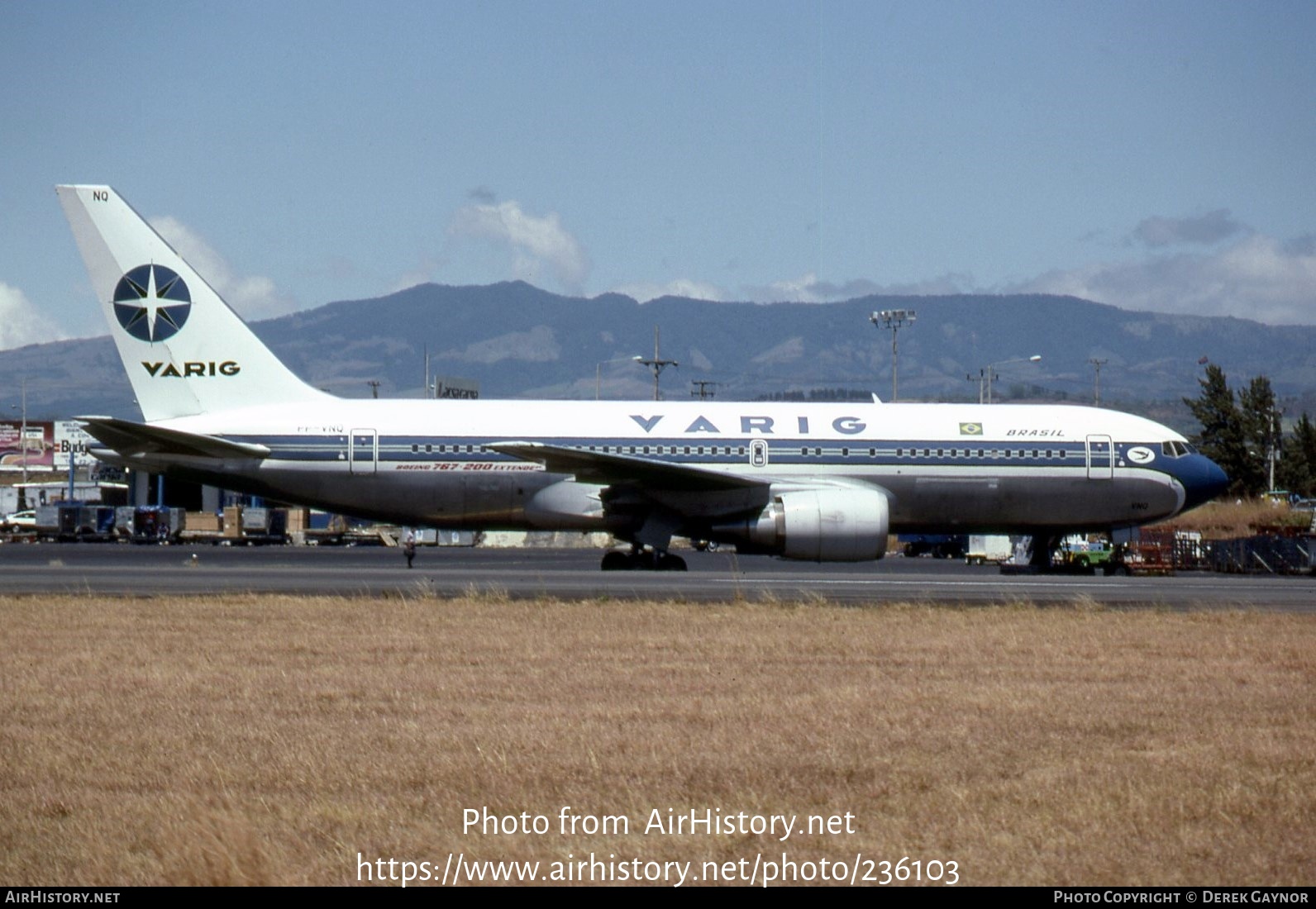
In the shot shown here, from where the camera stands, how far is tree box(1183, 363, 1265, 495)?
73.5m

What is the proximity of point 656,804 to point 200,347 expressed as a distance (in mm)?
21573

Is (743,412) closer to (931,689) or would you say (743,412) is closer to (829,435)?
(829,435)

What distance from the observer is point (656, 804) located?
24.0 ft

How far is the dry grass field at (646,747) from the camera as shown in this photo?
6.45 metres

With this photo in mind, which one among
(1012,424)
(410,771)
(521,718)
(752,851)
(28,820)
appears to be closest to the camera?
(752,851)

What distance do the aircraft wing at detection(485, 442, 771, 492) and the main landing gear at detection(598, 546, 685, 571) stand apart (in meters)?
1.95

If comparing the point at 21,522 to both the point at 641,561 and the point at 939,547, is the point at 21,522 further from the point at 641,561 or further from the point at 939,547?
the point at 641,561

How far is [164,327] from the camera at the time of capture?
2670 cm

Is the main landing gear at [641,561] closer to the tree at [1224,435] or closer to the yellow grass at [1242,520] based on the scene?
the yellow grass at [1242,520]

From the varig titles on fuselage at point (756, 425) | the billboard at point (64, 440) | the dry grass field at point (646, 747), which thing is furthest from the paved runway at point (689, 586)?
the billboard at point (64, 440)

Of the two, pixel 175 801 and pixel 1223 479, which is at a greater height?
pixel 1223 479

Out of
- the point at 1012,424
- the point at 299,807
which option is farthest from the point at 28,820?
the point at 1012,424

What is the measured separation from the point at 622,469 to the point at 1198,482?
12.1m

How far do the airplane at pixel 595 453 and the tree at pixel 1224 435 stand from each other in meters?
49.0
